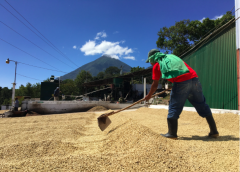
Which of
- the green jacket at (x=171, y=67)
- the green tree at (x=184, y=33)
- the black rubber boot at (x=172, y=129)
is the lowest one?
the black rubber boot at (x=172, y=129)

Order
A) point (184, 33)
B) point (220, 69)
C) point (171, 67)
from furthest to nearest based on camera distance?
point (184, 33) < point (220, 69) < point (171, 67)

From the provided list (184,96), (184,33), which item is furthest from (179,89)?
(184,33)

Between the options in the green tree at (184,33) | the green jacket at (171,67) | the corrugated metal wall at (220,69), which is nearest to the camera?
the green jacket at (171,67)

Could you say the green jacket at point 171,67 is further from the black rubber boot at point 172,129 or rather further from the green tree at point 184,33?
the green tree at point 184,33

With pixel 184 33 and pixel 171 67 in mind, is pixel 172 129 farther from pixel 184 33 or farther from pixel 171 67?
pixel 184 33

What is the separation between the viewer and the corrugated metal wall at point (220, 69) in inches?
180

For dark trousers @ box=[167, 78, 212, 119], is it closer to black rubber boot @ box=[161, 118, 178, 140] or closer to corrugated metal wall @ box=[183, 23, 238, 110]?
black rubber boot @ box=[161, 118, 178, 140]

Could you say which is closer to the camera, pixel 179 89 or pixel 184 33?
pixel 179 89

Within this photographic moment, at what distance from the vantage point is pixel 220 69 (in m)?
5.08

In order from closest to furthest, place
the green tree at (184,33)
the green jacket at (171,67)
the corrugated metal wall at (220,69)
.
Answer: the green jacket at (171,67), the corrugated metal wall at (220,69), the green tree at (184,33)

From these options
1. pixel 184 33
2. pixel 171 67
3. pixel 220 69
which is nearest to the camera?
pixel 171 67

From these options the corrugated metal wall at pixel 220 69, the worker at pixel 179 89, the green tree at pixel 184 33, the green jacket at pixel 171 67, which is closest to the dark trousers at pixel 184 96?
the worker at pixel 179 89

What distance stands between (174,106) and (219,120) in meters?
2.00

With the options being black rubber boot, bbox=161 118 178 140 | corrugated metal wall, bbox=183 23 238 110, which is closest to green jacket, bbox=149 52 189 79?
black rubber boot, bbox=161 118 178 140
